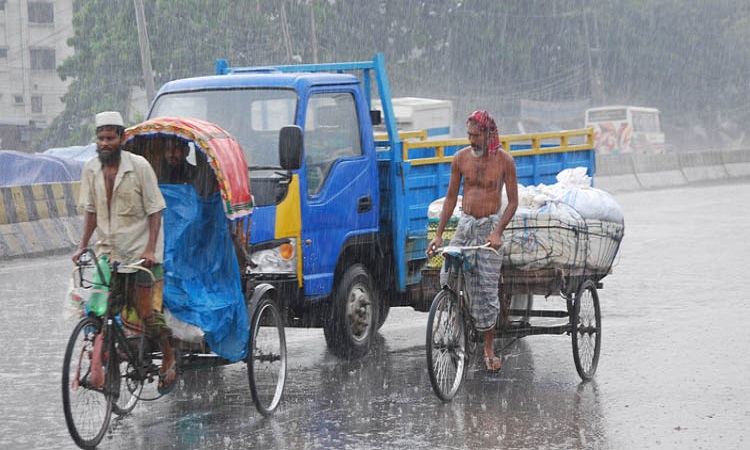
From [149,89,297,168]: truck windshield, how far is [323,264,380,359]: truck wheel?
118 cm

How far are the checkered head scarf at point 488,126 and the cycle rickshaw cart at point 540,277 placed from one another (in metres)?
0.66

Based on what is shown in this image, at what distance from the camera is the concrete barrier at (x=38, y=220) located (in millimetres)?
17047

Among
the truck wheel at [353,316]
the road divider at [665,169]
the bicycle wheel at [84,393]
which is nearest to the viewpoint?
the bicycle wheel at [84,393]

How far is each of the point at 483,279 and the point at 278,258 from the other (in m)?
1.44

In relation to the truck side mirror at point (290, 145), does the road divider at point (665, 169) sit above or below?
below

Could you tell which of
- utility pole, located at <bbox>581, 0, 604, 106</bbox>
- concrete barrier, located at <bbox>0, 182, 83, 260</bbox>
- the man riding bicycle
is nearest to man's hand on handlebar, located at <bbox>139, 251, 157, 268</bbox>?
the man riding bicycle

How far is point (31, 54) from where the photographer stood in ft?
237

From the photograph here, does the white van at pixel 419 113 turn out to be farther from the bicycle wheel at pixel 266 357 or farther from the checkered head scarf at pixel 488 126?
the bicycle wheel at pixel 266 357

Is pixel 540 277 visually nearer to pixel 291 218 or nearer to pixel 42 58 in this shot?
pixel 291 218

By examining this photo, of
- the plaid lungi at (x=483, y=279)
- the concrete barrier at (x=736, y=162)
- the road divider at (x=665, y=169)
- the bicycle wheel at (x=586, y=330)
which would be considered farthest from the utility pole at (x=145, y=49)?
the concrete barrier at (x=736, y=162)

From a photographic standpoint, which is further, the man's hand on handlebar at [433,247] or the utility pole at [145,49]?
the utility pole at [145,49]

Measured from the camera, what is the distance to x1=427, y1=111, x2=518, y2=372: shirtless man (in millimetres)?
7719

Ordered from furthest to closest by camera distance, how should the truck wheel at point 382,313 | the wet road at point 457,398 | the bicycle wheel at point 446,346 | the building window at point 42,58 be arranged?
the building window at point 42,58 < the truck wheel at point 382,313 < the bicycle wheel at point 446,346 < the wet road at point 457,398

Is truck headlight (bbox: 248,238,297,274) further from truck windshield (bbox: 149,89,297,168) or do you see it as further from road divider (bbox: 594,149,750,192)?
road divider (bbox: 594,149,750,192)
